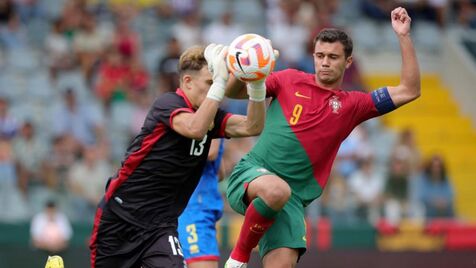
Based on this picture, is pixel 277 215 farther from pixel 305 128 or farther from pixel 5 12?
pixel 5 12

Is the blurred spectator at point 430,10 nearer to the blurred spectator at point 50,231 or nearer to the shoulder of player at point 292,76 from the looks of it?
the blurred spectator at point 50,231

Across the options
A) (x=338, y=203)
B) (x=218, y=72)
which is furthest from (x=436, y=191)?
(x=218, y=72)

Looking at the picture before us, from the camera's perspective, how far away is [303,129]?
30.4ft

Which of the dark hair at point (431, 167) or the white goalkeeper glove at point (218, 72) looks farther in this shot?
the dark hair at point (431, 167)

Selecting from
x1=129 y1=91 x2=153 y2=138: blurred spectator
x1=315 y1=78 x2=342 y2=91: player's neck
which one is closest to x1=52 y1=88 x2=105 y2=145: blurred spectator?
x1=129 y1=91 x2=153 y2=138: blurred spectator

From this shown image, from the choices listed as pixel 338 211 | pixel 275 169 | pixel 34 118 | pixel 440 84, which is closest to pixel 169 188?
pixel 275 169

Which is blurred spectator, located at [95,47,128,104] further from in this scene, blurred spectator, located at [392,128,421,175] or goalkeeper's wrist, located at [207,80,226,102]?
goalkeeper's wrist, located at [207,80,226,102]

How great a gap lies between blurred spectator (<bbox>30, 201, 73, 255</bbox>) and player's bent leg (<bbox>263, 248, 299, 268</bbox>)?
6421mm

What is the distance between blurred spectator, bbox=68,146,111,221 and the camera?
51.6ft

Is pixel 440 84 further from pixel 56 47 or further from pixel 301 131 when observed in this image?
pixel 301 131

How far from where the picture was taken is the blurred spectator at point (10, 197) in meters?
15.8

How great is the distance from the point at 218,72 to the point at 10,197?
8075 millimetres

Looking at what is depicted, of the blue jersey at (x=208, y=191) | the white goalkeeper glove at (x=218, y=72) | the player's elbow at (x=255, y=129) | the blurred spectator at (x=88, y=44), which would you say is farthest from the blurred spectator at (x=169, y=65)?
the white goalkeeper glove at (x=218, y=72)

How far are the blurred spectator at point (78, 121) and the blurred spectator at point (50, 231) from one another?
1710 mm
